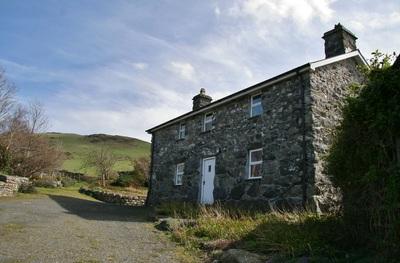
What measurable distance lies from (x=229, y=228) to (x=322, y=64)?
322 inches

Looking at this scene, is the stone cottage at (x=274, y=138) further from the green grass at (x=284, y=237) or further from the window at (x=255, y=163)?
the green grass at (x=284, y=237)

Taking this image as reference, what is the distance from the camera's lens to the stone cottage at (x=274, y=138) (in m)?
13.2

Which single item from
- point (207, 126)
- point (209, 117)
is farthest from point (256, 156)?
point (209, 117)

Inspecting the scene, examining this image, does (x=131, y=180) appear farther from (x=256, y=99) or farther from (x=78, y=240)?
(x=78, y=240)

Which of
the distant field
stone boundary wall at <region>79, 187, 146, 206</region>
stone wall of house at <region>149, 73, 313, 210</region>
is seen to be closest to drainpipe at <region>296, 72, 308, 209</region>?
stone wall of house at <region>149, 73, 313, 210</region>

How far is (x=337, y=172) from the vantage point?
24.7ft

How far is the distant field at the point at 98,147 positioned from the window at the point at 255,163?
31.9 m

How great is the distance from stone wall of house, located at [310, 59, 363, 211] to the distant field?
34.2 meters

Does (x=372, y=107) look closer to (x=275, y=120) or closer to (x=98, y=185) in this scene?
(x=275, y=120)

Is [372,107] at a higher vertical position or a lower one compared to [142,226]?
higher

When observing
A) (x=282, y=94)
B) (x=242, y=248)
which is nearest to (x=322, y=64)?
(x=282, y=94)

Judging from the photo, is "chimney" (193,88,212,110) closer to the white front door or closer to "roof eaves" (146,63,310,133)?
"roof eaves" (146,63,310,133)

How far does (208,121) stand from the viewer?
19.1 metres

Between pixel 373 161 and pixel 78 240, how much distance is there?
712 cm
